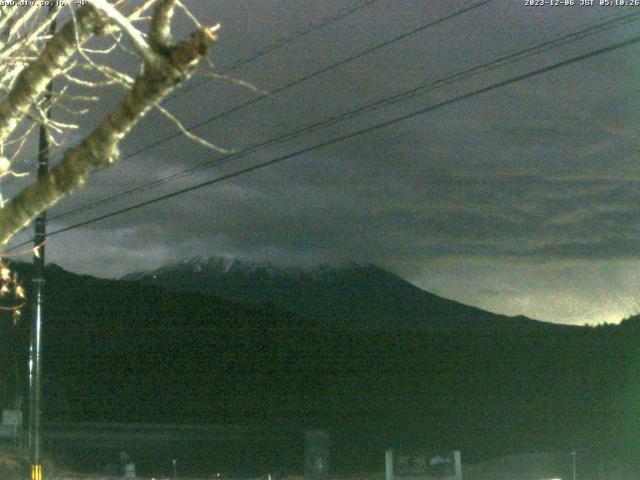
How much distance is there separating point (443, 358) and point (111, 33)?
63.7 meters

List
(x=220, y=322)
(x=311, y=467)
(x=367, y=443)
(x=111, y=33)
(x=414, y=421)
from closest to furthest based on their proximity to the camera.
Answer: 1. (x=111, y=33)
2. (x=311, y=467)
3. (x=367, y=443)
4. (x=414, y=421)
5. (x=220, y=322)

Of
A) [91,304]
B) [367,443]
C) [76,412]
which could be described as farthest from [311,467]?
[91,304]

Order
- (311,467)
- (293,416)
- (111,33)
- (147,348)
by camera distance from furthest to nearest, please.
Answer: (147,348)
(293,416)
(311,467)
(111,33)

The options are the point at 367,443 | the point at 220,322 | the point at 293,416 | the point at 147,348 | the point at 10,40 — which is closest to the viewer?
the point at 10,40

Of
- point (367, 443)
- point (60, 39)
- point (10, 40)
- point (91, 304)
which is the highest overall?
point (91, 304)

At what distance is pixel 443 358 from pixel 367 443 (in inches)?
465

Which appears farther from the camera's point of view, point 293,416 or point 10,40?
point 293,416

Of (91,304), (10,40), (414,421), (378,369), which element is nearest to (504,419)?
(414,421)

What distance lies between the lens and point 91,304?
8700cm

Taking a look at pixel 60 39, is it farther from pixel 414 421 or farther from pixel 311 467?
pixel 414 421

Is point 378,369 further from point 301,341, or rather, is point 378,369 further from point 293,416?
point 301,341

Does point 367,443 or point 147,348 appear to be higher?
point 147,348

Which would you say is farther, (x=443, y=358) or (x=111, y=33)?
(x=443, y=358)

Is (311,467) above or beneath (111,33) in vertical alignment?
beneath
